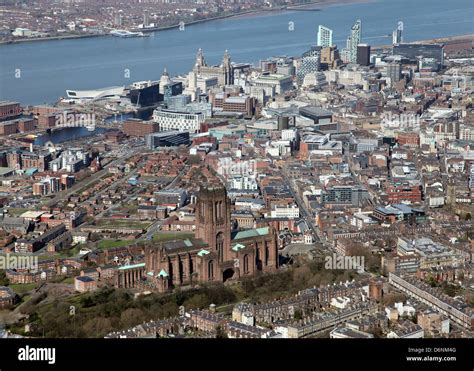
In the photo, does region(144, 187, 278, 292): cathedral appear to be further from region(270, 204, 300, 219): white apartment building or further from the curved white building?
the curved white building

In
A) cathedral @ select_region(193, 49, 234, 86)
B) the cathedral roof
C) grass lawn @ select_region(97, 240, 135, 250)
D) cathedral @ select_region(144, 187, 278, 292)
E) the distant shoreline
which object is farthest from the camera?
the distant shoreline

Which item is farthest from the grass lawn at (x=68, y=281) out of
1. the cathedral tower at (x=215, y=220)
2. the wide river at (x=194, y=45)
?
the wide river at (x=194, y=45)

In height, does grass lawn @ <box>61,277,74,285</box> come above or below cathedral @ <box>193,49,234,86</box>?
below

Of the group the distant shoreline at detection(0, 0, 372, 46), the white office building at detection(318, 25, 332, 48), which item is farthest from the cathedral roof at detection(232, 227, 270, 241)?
the distant shoreline at detection(0, 0, 372, 46)

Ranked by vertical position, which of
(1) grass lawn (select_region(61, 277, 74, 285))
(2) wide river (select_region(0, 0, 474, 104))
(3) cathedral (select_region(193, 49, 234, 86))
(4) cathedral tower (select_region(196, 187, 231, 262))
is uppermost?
(2) wide river (select_region(0, 0, 474, 104))

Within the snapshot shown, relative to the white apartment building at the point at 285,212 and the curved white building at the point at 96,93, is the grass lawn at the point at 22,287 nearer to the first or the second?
the white apartment building at the point at 285,212
